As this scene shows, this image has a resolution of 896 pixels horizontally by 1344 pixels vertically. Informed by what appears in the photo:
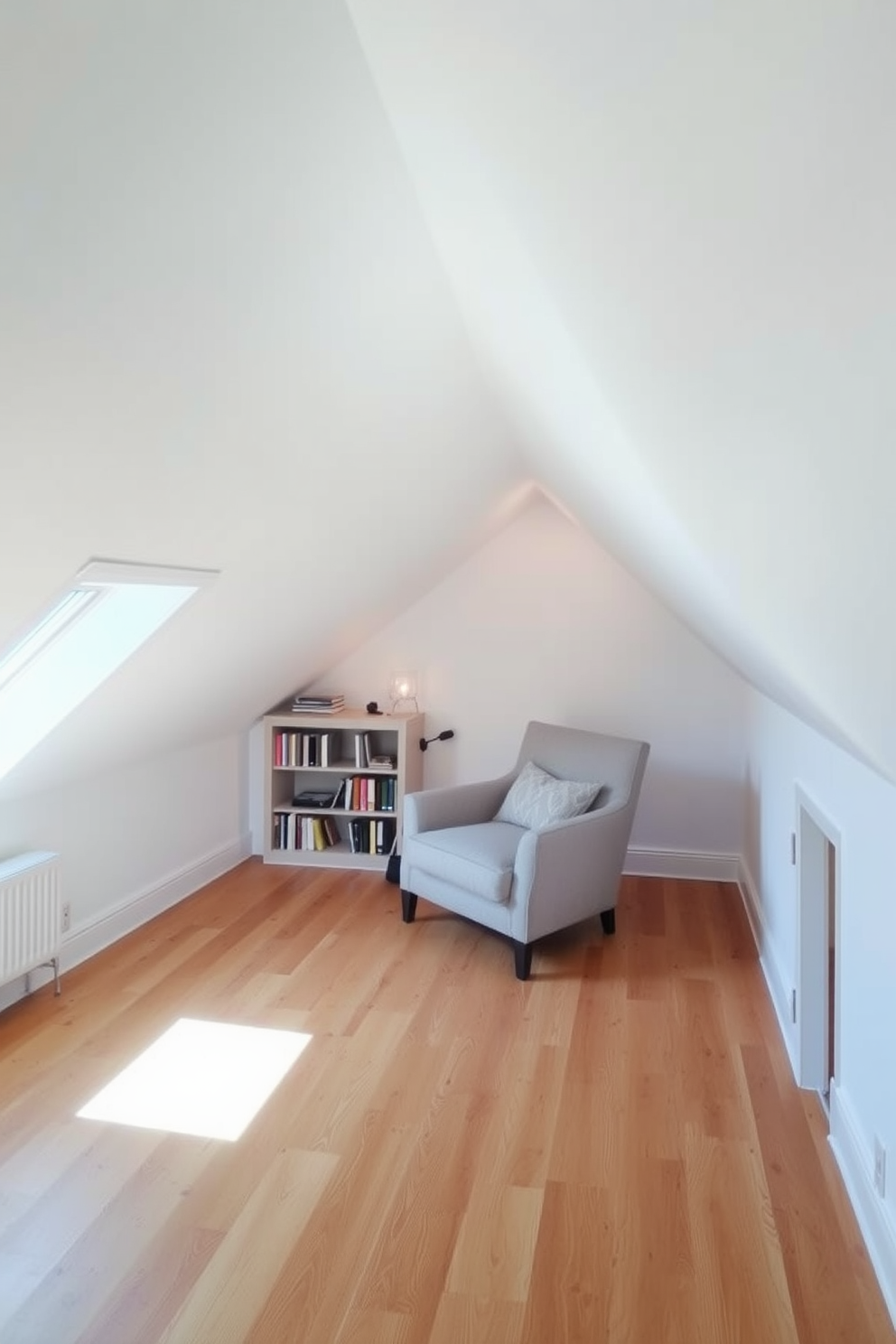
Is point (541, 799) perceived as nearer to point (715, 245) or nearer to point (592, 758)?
point (592, 758)

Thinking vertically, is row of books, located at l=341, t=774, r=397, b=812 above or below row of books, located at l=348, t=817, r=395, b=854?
above

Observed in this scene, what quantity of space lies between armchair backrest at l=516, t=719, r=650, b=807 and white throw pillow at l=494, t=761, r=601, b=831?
0.07m

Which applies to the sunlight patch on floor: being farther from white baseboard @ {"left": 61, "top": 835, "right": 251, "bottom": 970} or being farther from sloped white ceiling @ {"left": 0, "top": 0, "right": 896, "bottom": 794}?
sloped white ceiling @ {"left": 0, "top": 0, "right": 896, "bottom": 794}

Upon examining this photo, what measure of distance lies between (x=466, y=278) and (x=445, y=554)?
2.62 m

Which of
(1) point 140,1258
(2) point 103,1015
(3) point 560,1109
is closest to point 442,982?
(3) point 560,1109

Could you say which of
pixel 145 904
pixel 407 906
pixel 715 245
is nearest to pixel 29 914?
pixel 145 904

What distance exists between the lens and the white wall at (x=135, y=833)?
3.62m

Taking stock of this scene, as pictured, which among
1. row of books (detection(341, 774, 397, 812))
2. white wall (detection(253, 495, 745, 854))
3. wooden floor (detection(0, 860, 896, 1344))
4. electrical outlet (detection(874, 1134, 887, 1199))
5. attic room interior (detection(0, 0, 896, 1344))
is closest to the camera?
attic room interior (detection(0, 0, 896, 1344))

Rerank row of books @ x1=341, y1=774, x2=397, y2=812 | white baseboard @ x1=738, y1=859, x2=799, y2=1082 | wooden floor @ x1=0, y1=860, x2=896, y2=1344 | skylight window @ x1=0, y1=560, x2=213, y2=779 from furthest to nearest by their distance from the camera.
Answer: row of books @ x1=341, y1=774, x2=397, y2=812 < white baseboard @ x1=738, y1=859, x2=799, y2=1082 < skylight window @ x1=0, y1=560, x2=213, y2=779 < wooden floor @ x1=0, y1=860, x2=896, y2=1344

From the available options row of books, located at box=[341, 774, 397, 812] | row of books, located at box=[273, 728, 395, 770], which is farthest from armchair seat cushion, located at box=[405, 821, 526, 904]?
row of books, located at box=[273, 728, 395, 770]

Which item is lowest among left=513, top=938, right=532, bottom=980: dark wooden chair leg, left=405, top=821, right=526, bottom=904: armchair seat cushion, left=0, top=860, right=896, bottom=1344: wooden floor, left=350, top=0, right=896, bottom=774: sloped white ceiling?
left=0, top=860, right=896, bottom=1344: wooden floor

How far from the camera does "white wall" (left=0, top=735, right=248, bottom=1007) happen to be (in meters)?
3.62

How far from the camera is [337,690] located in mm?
5328

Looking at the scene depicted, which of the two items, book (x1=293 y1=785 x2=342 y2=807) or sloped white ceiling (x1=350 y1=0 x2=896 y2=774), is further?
book (x1=293 y1=785 x2=342 y2=807)
